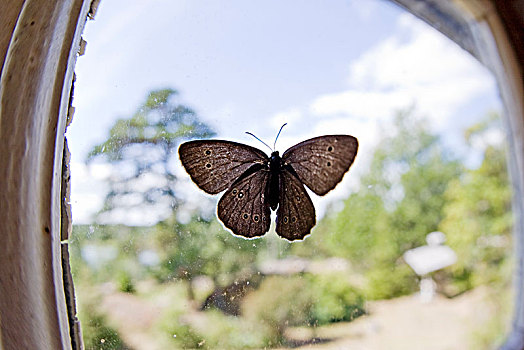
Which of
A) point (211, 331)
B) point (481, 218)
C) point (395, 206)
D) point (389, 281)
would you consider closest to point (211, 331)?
point (211, 331)

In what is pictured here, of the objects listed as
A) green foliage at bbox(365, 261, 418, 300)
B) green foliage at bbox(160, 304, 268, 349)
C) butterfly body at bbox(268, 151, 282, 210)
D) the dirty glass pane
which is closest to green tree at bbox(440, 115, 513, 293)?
green foliage at bbox(365, 261, 418, 300)

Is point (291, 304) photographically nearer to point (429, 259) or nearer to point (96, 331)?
point (96, 331)

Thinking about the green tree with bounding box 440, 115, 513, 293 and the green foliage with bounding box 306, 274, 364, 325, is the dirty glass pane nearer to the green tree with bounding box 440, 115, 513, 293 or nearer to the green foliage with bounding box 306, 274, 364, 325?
the green foliage with bounding box 306, 274, 364, 325

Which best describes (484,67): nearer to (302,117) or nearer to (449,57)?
(449,57)

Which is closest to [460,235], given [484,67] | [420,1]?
[484,67]

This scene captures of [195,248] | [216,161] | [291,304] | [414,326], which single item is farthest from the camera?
[414,326]

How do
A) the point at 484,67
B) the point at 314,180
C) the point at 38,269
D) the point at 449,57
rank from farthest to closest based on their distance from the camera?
the point at 449,57 < the point at 484,67 < the point at 314,180 < the point at 38,269

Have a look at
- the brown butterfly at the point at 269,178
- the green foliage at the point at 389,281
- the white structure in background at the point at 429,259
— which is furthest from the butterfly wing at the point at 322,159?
the white structure in background at the point at 429,259
